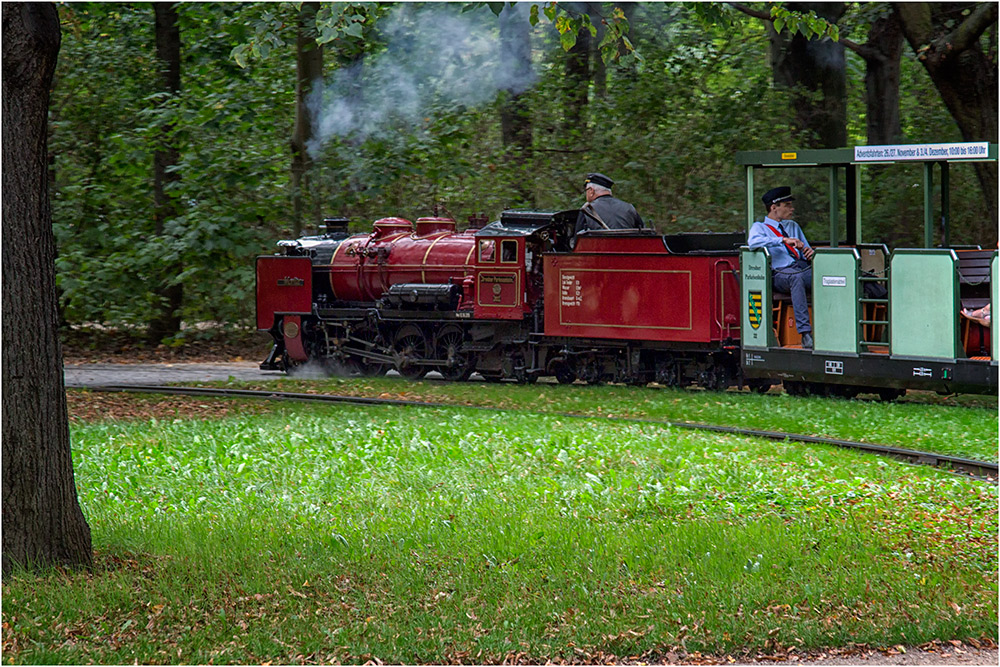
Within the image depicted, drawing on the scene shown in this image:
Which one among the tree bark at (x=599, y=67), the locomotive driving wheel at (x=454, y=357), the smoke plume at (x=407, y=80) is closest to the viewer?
the locomotive driving wheel at (x=454, y=357)

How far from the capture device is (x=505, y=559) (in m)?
6.47

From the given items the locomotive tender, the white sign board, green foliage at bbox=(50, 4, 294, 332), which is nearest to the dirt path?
the locomotive tender

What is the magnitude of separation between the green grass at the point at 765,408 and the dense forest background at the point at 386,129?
6.18 meters

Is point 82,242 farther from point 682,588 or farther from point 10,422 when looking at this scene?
point 682,588

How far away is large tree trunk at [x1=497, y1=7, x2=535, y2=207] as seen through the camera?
2311 centimetres

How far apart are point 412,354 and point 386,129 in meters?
5.58

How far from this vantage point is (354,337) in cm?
1898

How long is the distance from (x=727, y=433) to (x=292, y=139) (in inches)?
531

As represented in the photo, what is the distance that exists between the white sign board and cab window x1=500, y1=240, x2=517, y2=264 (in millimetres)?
5281

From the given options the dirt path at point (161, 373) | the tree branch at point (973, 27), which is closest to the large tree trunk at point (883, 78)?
the tree branch at point (973, 27)

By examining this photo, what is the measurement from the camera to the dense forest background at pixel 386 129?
2120cm

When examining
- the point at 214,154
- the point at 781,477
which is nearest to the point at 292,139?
the point at 214,154

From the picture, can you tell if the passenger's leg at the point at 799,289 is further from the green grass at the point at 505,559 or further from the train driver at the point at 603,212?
the green grass at the point at 505,559

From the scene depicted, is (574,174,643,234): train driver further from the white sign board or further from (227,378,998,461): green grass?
the white sign board
